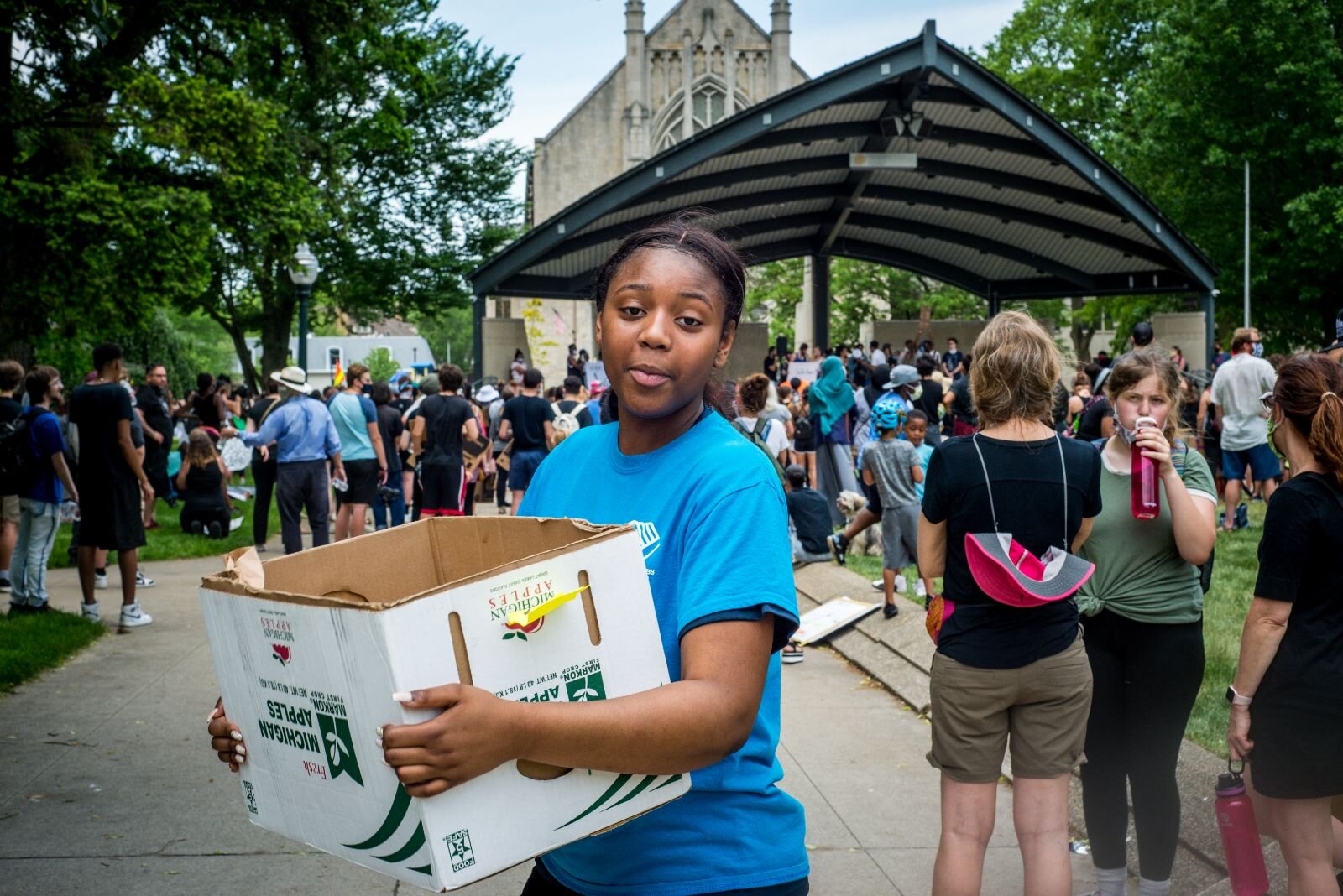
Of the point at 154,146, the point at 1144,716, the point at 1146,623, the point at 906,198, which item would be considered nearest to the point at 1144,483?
the point at 1146,623

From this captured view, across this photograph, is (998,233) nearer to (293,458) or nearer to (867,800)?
(293,458)

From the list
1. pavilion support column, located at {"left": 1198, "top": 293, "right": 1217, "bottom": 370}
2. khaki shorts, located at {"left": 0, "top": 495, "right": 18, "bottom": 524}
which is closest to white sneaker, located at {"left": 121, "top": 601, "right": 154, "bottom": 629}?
Result: khaki shorts, located at {"left": 0, "top": 495, "right": 18, "bottom": 524}

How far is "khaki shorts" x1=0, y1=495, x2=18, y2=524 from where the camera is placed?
10727 millimetres

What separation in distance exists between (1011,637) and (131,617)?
293 inches

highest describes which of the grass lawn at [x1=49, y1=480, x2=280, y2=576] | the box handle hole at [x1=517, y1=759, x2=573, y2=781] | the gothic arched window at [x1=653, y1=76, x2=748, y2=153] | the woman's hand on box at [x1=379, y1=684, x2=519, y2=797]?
the gothic arched window at [x1=653, y1=76, x2=748, y2=153]

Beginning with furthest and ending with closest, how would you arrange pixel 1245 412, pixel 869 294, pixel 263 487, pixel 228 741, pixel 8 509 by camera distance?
pixel 869 294 → pixel 263 487 → pixel 1245 412 → pixel 8 509 → pixel 228 741

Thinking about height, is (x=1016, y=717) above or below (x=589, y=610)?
below

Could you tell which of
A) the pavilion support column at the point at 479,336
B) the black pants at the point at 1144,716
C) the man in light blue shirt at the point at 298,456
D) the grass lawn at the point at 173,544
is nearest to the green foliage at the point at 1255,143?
the pavilion support column at the point at 479,336

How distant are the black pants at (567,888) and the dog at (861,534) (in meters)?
10.3

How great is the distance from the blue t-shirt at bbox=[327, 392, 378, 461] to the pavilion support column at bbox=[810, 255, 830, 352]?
69.9ft

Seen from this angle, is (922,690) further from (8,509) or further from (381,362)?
(381,362)

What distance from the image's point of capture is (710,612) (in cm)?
170

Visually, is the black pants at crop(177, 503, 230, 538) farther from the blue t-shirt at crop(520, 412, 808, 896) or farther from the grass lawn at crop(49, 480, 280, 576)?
the blue t-shirt at crop(520, 412, 808, 896)

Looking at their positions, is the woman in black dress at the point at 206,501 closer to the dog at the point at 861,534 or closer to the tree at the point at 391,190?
the dog at the point at 861,534
